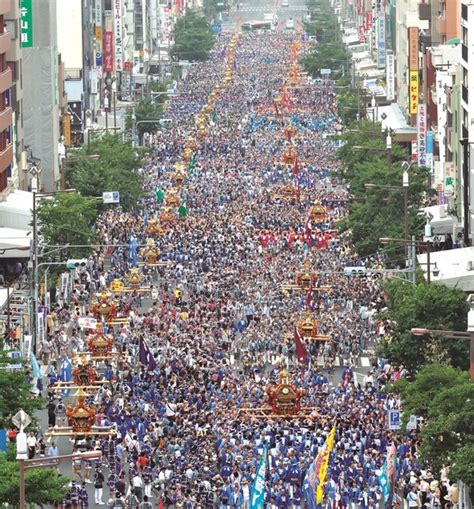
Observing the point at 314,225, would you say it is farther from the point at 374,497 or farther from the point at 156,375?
the point at 374,497

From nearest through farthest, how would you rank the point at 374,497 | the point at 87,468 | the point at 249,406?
the point at 374,497 → the point at 87,468 → the point at 249,406

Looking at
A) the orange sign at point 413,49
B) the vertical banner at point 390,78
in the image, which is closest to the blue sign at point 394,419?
the orange sign at point 413,49

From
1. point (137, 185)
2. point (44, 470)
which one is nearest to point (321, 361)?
point (44, 470)

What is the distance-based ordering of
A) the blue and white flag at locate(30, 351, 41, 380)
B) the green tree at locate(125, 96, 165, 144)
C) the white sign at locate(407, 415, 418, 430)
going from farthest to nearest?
the green tree at locate(125, 96, 165, 144)
the blue and white flag at locate(30, 351, 41, 380)
the white sign at locate(407, 415, 418, 430)

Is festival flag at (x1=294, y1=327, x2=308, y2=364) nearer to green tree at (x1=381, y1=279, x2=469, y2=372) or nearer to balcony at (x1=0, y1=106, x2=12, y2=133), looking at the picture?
green tree at (x1=381, y1=279, x2=469, y2=372)

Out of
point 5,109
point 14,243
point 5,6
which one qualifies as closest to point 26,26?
point 5,6

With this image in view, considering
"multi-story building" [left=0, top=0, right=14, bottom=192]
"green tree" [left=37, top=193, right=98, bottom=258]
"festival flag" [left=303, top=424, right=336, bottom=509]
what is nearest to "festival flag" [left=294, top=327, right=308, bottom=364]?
"festival flag" [left=303, top=424, right=336, bottom=509]
